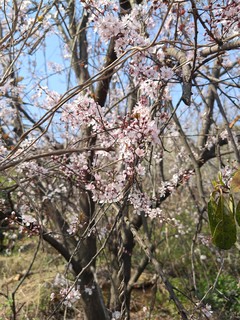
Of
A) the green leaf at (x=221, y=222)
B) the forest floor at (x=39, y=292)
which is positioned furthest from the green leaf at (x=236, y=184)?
the forest floor at (x=39, y=292)

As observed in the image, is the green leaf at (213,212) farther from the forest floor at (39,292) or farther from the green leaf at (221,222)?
the forest floor at (39,292)

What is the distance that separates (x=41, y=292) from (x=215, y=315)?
2.03 m

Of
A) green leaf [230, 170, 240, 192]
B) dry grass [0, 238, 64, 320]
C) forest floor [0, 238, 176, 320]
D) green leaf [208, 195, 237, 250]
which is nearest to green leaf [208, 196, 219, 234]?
green leaf [208, 195, 237, 250]

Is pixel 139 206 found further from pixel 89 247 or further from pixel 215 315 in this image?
pixel 215 315

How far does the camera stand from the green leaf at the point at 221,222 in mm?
1137

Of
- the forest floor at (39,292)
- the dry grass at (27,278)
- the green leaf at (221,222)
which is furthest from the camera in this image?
the dry grass at (27,278)

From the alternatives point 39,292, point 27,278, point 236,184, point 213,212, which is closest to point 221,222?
point 213,212

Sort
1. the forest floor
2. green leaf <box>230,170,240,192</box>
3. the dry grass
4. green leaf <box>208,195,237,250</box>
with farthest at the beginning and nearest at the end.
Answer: the dry grass, the forest floor, green leaf <box>208,195,237,250</box>, green leaf <box>230,170,240,192</box>

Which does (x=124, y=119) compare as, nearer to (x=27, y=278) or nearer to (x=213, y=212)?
(x=213, y=212)

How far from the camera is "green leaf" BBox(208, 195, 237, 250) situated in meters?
1.14

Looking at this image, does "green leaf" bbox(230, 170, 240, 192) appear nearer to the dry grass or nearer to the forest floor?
the forest floor

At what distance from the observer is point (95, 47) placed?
14.6 feet

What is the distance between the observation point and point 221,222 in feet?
3.76

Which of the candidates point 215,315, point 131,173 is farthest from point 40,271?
point 131,173
